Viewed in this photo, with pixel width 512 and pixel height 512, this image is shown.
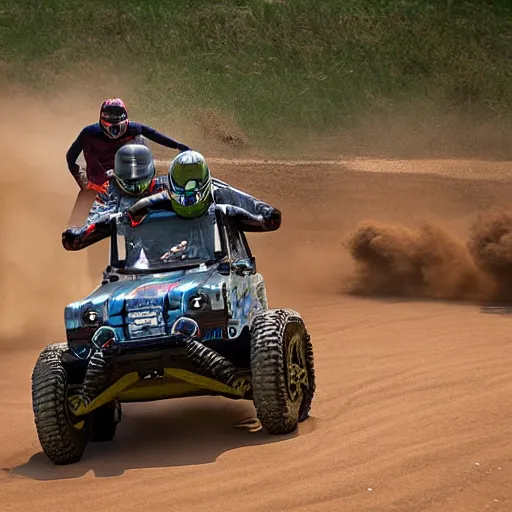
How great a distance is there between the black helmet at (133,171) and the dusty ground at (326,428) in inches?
66.8

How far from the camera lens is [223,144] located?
35.4 meters

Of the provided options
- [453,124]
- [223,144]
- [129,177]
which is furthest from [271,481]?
[453,124]

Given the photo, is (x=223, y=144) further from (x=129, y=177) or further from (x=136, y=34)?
(x=129, y=177)

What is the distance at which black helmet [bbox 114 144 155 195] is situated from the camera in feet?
34.1

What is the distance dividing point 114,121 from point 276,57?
30.4 meters

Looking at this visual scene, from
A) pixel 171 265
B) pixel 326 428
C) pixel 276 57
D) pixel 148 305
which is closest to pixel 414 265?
pixel 171 265

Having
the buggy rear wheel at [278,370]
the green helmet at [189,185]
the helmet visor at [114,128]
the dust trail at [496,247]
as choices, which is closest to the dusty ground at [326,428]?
the buggy rear wheel at [278,370]

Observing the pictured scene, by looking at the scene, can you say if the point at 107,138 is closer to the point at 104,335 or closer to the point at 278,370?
the point at 104,335

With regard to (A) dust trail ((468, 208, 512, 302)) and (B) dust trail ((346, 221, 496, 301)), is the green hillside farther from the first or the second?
(A) dust trail ((468, 208, 512, 302))

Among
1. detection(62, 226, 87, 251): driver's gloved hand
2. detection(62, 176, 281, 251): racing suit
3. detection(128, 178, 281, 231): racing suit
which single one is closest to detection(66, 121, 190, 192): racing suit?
detection(62, 176, 281, 251): racing suit

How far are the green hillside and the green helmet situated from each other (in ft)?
92.5

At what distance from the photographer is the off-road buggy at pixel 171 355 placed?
8.33 m

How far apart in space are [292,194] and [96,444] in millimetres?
17524

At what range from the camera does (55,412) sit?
8453mm
